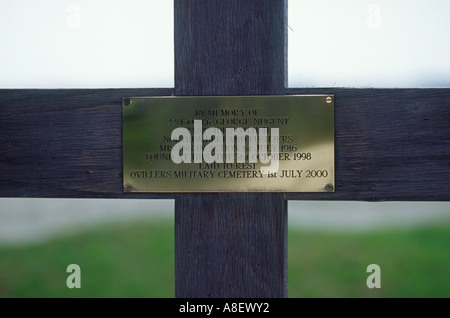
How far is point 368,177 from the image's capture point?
82cm

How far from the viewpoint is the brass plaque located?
82cm

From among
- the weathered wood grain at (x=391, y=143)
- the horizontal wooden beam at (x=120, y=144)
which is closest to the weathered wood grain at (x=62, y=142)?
the horizontal wooden beam at (x=120, y=144)

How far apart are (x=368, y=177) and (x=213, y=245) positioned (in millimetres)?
346

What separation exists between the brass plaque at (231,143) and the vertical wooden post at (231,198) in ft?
0.09

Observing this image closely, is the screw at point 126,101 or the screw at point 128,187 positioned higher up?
the screw at point 126,101

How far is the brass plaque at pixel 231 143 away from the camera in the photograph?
82 centimetres

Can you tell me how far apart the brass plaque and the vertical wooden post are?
0.09 feet

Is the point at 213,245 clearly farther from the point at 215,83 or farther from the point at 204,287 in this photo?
the point at 215,83

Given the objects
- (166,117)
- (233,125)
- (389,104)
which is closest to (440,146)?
(389,104)

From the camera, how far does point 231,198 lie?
828 millimetres

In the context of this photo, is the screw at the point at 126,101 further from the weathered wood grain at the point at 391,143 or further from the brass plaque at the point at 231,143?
the weathered wood grain at the point at 391,143

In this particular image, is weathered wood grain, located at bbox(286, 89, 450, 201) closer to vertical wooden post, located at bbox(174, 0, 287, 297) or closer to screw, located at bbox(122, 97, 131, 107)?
vertical wooden post, located at bbox(174, 0, 287, 297)
